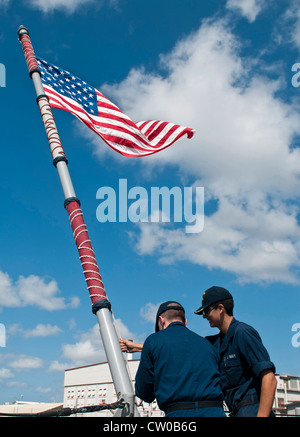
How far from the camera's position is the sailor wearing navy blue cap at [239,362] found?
3744 mm

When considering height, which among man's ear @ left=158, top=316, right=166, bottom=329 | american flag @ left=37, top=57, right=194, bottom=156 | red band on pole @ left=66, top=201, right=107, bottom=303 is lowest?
man's ear @ left=158, top=316, right=166, bottom=329

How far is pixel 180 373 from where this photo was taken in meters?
3.47

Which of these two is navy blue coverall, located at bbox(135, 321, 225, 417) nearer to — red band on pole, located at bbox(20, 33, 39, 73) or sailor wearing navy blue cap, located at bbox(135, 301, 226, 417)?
sailor wearing navy blue cap, located at bbox(135, 301, 226, 417)

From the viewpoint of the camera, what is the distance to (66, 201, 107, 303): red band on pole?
598 centimetres

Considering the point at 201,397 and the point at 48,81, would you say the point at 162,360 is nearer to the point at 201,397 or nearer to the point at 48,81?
the point at 201,397

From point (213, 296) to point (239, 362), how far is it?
2.44 ft

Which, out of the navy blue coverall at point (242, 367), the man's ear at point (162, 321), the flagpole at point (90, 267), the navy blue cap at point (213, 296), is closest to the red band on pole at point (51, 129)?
the flagpole at point (90, 267)

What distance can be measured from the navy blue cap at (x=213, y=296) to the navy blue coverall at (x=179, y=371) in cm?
60

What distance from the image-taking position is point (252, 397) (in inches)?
152

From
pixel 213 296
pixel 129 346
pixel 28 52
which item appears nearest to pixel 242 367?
pixel 213 296

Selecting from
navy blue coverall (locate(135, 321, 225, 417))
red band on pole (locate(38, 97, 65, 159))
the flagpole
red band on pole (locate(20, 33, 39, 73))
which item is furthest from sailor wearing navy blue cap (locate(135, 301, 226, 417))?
red band on pole (locate(20, 33, 39, 73))

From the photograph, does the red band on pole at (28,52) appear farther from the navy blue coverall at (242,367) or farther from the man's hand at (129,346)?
the navy blue coverall at (242,367)
